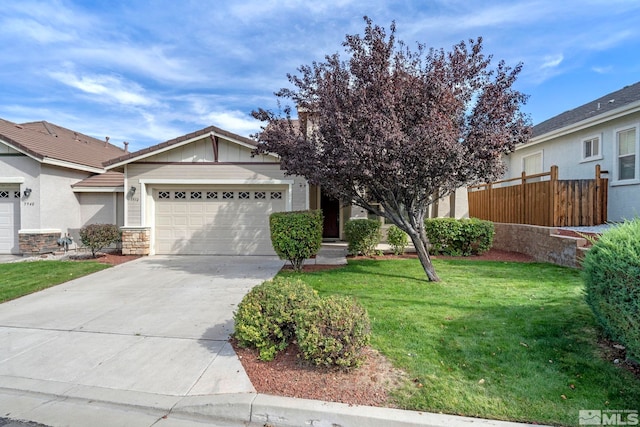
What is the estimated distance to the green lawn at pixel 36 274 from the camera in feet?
23.2

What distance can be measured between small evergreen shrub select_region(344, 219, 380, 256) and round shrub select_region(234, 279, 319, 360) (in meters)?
6.78

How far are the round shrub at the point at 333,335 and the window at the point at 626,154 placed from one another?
10314 mm

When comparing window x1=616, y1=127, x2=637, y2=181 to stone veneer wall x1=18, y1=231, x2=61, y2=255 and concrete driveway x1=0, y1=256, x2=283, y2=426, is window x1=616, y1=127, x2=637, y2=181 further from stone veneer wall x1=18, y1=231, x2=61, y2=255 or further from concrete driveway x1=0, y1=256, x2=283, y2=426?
stone veneer wall x1=18, y1=231, x2=61, y2=255

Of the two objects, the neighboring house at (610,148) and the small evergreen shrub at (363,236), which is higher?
the neighboring house at (610,148)

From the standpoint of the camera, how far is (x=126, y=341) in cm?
447

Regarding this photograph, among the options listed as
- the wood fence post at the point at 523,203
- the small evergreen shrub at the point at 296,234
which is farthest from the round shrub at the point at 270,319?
the wood fence post at the point at 523,203

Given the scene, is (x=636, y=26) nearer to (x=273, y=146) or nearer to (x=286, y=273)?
(x=273, y=146)

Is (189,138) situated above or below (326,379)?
above

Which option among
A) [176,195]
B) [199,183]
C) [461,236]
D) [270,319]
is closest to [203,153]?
[199,183]

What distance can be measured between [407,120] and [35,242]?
13006 millimetres

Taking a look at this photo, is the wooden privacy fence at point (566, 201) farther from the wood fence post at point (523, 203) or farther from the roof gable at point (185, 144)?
the roof gable at point (185, 144)

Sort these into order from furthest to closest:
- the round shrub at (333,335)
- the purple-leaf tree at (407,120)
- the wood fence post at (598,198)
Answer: the wood fence post at (598,198) → the purple-leaf tree at (407,120) → the round shrub at (333,335)

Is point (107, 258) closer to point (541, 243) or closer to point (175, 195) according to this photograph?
point (175, 195)

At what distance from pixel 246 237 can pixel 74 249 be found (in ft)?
22.4
